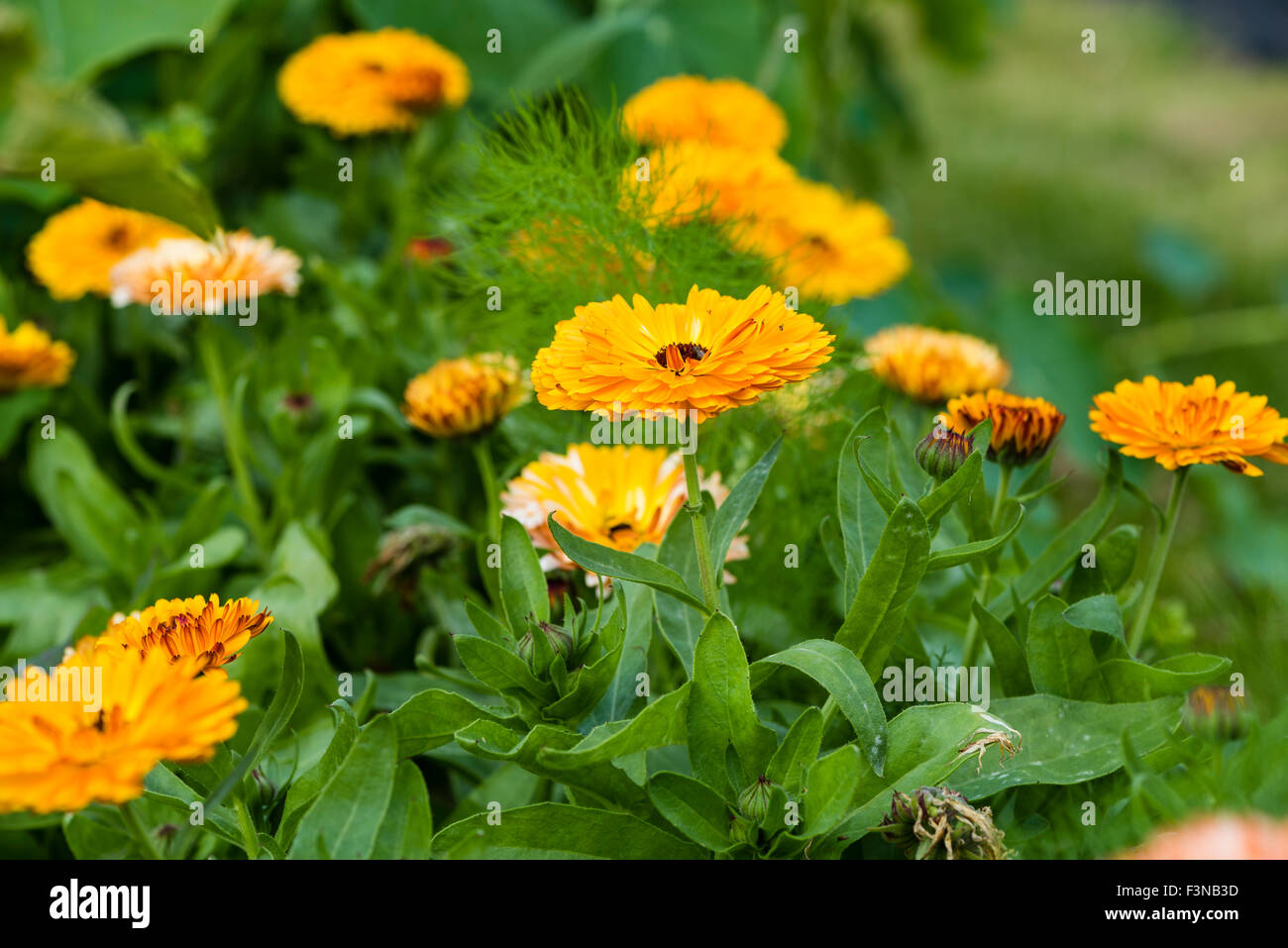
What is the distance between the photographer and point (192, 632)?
15.1 inches

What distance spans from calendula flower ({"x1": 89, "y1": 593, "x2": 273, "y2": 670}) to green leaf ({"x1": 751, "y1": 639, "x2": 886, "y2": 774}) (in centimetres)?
19

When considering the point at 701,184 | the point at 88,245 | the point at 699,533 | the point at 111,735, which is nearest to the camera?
the point at 111,735

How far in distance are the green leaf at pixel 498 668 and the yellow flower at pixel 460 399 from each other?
8.2 inches

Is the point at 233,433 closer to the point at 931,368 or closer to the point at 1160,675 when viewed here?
the point at 931,368

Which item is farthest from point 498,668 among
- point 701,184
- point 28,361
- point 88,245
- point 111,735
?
point 88,245

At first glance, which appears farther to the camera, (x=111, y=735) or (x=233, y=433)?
(x=233, y=433)

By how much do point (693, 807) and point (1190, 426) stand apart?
0.24m

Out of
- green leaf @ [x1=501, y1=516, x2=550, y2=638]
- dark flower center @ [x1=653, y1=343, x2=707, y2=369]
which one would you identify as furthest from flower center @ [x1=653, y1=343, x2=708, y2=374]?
green leaf @ [x1=501, y1=516, x2=550, y2=638]

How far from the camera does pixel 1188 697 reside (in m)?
0.49

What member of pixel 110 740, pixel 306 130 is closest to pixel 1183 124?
pixel 306 130

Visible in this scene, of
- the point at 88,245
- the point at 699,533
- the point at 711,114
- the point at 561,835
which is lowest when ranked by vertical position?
the point at 561,835

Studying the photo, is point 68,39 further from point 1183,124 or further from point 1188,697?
point 1183,124

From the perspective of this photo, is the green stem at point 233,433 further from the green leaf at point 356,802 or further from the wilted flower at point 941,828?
the wilted flower at point 941,828
